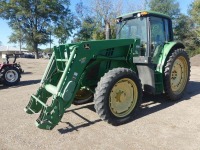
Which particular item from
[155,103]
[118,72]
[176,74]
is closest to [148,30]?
[176,74]

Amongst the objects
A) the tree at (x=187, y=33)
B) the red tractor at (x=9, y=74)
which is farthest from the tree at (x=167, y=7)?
the red tractor at (x=9, y=74)

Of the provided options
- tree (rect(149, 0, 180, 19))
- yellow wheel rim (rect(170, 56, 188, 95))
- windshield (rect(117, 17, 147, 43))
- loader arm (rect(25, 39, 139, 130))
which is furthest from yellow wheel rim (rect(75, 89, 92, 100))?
tree (rect(149, 0, 180, 19))

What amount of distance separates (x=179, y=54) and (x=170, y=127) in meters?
2.50

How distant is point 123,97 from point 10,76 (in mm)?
7216

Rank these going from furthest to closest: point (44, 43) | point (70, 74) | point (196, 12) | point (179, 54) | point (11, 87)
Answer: point (44, 43) < point (196, 12) < point (11, 87) < point (179, 54) < point (70, 74)

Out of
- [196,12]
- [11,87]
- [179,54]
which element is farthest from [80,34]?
[179,54]

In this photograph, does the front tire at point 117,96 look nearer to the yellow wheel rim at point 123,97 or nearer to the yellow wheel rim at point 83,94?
the yellow wheel rim at point 123,97

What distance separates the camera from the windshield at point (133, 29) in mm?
6074

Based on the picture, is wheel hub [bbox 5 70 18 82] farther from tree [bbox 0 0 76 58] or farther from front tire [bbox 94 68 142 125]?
tree [bbox 0 0 76 58]

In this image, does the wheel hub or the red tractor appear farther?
the wheel hub

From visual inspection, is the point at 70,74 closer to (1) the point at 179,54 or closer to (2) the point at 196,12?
(1) the point at 179,54

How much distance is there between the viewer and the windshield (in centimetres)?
607

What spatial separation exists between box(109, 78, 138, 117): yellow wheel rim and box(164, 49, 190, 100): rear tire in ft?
4.44

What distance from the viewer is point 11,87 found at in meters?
10.1
